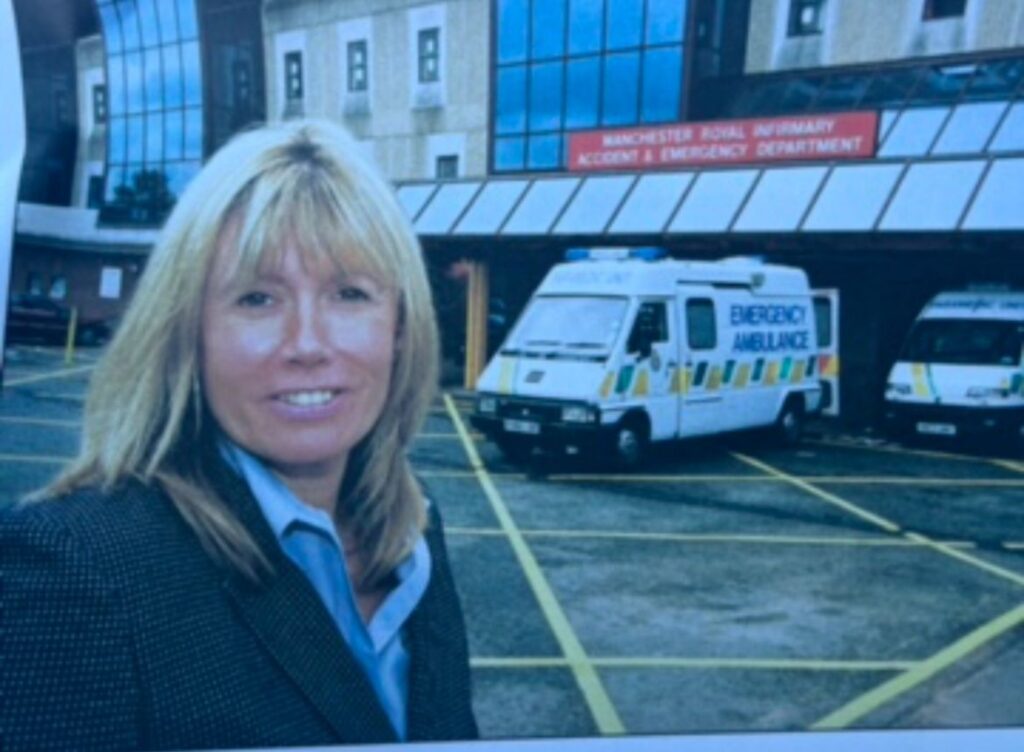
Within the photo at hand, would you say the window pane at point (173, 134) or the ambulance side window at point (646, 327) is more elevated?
the window pane at point (173, 134)

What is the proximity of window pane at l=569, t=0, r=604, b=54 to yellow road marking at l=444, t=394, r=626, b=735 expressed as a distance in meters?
0.71

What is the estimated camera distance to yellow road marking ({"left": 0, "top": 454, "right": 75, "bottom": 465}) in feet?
4.12

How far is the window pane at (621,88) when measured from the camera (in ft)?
5.11

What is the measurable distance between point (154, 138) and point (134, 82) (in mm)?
123

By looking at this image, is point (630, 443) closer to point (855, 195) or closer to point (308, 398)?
point (855, 195)

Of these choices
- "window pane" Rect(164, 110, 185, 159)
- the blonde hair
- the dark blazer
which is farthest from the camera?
"window pane" Rect(164, 110, 185, 159)

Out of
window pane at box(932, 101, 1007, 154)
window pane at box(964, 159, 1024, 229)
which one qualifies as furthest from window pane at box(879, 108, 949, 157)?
window pane at box(964, 159, 1024, 229)

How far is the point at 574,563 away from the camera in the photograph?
169 cm

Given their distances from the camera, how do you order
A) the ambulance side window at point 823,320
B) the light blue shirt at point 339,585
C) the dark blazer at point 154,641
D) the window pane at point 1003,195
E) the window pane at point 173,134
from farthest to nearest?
the ambulance side window at point 823,320 < the window pane at point 1003,195 < the window pane at point 173,134 < the light blue shirt at point 339,585 < the dark blazer at point 154,641

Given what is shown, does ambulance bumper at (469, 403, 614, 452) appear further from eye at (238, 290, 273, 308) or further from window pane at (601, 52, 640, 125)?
window pane at (601, 52, 640, 125)

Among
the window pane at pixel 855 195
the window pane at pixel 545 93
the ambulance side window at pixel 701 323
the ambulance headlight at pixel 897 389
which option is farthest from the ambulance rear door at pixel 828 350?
the window pane at pixel 545 93

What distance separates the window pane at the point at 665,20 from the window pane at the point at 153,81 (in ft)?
2.92

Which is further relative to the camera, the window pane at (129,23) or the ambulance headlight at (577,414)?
the ambulance headlight at (577,414)

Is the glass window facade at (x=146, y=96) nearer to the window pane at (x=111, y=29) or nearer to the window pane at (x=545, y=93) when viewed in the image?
the window pane at (x=111, y=29)
